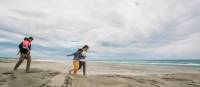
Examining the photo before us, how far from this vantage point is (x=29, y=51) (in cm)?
1202

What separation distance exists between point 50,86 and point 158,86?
4.64 m

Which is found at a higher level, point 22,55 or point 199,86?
point 22,55

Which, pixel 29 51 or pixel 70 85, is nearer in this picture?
pixel 70 85

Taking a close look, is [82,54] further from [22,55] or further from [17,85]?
[17,85]

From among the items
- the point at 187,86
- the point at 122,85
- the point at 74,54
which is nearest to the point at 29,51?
the point at 74,54

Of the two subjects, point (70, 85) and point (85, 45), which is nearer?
point (70, 85)

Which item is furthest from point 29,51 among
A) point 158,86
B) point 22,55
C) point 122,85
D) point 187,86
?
point 187,86

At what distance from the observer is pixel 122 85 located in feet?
29.3

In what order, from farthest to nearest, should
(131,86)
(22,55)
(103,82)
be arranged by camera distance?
(22,55)
(103,82)
(131,86)

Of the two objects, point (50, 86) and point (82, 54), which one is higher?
point (82, 54)

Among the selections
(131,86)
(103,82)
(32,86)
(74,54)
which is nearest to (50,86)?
(32,86)

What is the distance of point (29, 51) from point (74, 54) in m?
2.52

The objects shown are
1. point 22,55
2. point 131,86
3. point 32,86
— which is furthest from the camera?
point 22,55

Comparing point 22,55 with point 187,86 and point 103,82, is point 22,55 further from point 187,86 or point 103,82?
point 187,86
